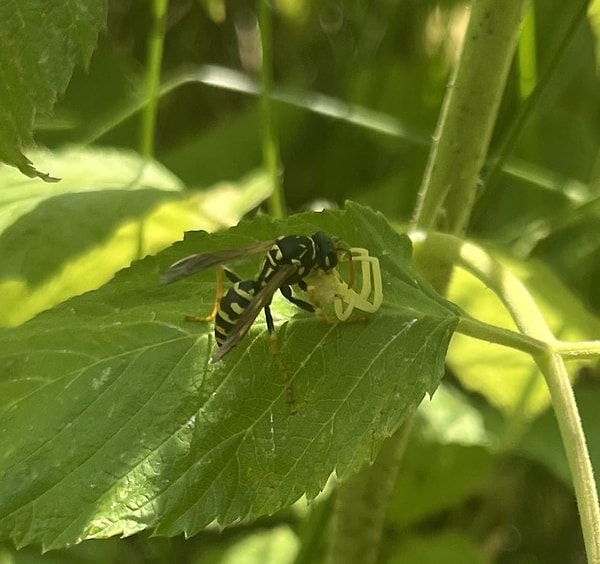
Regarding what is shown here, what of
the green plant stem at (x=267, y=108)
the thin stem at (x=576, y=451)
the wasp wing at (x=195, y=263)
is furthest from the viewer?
the green plant stem at (x=267, y=108)

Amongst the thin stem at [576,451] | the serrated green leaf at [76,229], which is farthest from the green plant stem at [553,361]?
the serrated green leaf at [76,229]

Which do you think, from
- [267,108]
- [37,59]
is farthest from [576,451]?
[267,108]

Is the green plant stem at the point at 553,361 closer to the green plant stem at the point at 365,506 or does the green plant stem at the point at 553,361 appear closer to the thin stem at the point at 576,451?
the thin stem at the point at 576,451

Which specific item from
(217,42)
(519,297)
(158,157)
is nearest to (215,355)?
(519,297)

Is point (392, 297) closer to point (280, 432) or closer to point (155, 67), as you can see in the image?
point (280, 432)

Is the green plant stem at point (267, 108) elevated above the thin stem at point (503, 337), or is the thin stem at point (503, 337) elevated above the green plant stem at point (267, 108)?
the green plant stem at point (267, 108)
